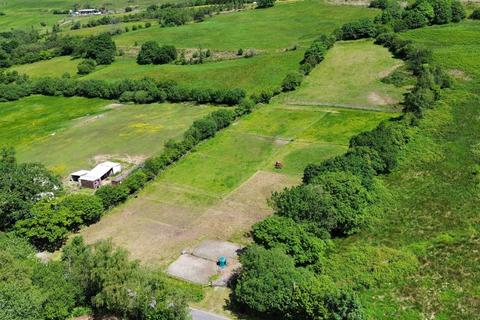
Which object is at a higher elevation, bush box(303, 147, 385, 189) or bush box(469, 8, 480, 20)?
bush box(469, 8, 480, 20)

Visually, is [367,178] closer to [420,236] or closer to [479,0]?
[420,236]

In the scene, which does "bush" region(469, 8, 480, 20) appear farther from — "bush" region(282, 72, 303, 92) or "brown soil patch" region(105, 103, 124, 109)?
"brown soil patch" region(105, 103, 124, 109)

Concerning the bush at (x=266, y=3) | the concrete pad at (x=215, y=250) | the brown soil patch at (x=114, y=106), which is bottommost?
the concrete pad at (x=215, y=250)

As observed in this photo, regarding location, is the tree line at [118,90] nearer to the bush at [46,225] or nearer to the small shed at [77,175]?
the small shed at [77,175]

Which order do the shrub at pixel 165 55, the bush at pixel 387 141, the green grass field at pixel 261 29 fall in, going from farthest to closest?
1. the green grass field at pixel 261 29
2. the shrub at pixel 165 55
3. the bush at pixel 387 141

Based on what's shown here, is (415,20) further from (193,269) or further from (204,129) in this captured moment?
(193,269)

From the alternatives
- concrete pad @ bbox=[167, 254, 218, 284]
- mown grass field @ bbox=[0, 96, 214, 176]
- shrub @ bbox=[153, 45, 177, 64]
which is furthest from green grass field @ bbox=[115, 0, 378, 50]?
concrete pad @ bbox=[167, 254, 218, 284]

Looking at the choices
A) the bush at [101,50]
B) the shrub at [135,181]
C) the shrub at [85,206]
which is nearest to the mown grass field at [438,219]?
the shrub at [135,181]
